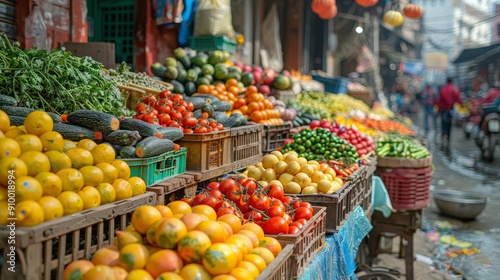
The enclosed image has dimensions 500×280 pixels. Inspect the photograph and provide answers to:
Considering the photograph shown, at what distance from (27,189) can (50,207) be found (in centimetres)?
13

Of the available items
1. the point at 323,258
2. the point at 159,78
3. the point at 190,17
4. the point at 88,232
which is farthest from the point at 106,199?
the point at 190,17

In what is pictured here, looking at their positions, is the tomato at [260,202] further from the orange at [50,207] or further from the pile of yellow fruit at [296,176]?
the orange at [50,207]

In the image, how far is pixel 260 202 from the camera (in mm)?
3113

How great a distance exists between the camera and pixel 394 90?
110 ft

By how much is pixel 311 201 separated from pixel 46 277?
6.72 ft

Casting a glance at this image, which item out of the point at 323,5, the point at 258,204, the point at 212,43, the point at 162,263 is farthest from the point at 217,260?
the point at 323,5

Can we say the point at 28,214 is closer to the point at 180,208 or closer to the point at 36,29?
the point at 180,208

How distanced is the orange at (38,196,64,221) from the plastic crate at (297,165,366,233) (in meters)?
1.91

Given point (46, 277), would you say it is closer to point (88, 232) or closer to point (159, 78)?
point (88, 232)

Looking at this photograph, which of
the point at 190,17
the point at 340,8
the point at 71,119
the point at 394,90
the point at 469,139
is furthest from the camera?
the point at 394,90

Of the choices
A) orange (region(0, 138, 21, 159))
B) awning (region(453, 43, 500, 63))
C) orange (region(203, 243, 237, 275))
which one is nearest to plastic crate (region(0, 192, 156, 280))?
orange (region(0, 138, 21, 159))

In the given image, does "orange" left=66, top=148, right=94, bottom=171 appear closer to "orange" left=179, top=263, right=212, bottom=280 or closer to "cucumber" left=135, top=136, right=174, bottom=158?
"cucumber" left=135, top=136, right=174, bottom=158

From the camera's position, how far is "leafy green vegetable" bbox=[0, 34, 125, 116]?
11.9ft

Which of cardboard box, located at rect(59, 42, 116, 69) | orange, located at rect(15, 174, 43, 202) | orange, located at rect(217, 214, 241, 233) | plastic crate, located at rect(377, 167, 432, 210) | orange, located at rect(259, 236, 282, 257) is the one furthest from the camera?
plastic crate, located at rect(377, 167, 432, 210)
